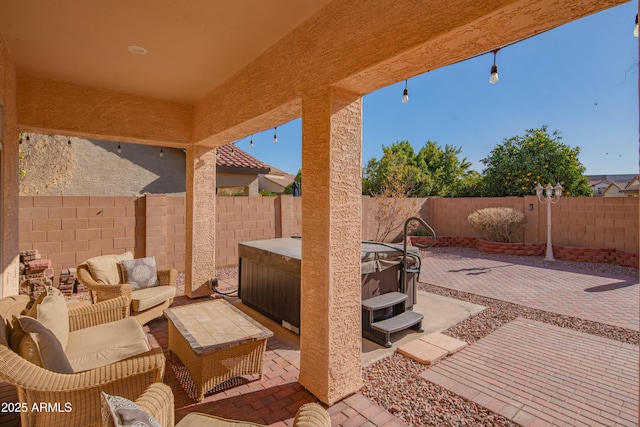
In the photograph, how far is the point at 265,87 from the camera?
3342 millimetres

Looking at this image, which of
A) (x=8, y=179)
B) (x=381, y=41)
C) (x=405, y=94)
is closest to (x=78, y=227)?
(x=8, y=179)

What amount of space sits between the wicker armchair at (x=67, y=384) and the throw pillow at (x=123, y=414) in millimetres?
963

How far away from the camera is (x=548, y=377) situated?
3.09 metres

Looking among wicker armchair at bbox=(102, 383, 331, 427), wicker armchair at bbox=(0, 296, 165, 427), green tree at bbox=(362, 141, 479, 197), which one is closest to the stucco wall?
wicker armchair at bbox=(0, 296, 165, 427)

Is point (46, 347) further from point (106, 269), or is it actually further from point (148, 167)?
point (148, 167)

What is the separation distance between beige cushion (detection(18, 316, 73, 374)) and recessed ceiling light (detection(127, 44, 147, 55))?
106 inches

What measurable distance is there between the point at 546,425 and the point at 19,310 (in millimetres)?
4200

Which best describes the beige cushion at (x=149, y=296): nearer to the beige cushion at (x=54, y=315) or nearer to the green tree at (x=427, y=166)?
the beige cushion at (x=54, y=315)

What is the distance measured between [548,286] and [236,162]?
399 inches

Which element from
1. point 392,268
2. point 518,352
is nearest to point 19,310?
point 392,268

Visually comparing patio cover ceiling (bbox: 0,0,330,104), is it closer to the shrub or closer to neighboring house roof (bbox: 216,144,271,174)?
neighboring house roof (bbox: 216,144,271,174)

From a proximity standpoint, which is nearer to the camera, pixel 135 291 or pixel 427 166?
pixel 135 291

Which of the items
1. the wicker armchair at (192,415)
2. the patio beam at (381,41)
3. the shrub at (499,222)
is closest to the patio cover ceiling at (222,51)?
the patio beam at (381,41)

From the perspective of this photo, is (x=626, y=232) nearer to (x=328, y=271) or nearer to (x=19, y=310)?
(x=328, y=271)
